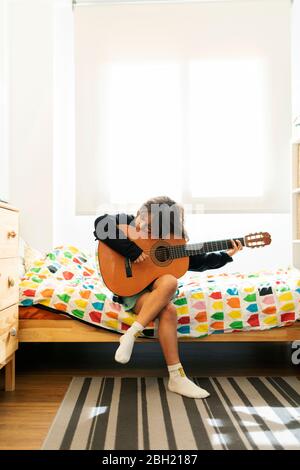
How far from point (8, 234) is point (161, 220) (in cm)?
62

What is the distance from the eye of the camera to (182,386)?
1.77m

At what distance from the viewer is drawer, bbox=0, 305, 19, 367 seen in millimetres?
1721

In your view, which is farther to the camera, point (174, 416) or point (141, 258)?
point (141, 258)

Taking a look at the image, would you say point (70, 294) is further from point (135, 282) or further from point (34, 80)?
point (34, 80)

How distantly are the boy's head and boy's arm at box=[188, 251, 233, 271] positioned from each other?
0.41 feet

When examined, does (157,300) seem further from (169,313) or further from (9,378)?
(9,378)

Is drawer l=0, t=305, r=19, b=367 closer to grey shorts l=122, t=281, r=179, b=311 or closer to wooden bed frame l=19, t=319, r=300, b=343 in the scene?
wooden bed frame l=19, t=319, r=300, b=343

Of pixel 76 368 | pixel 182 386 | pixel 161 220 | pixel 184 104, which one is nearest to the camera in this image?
pixel 182 386

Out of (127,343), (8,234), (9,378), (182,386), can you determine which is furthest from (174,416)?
(8,234)

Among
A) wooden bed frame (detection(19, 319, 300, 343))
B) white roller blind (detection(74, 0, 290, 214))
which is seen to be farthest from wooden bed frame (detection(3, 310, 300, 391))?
white roller blind (detection(74, 0, 290, 214))

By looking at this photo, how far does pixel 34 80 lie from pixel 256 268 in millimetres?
2078

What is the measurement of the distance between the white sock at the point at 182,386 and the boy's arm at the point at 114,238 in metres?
0.47

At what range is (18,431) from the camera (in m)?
1.46

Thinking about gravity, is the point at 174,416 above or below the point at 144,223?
below
